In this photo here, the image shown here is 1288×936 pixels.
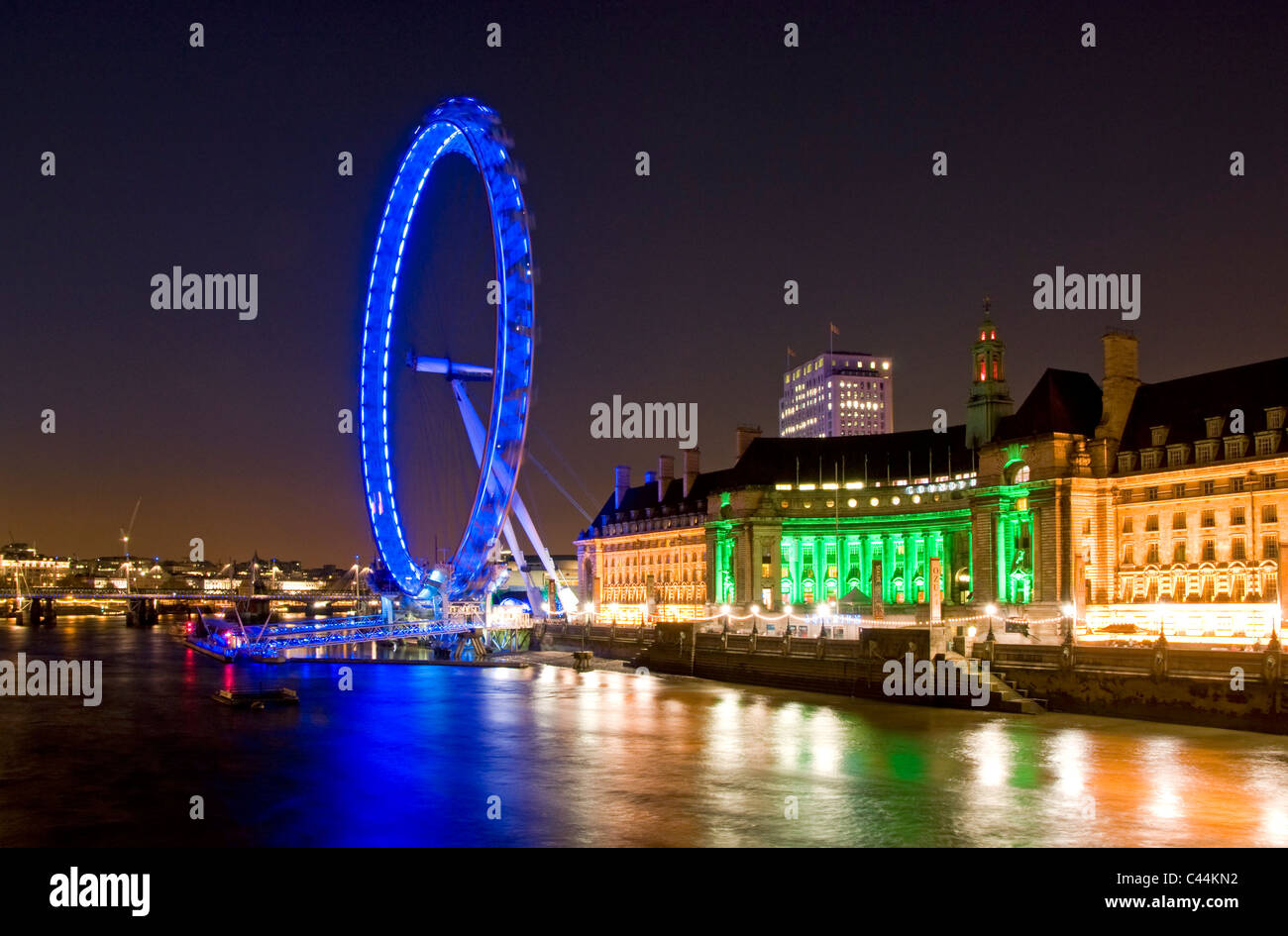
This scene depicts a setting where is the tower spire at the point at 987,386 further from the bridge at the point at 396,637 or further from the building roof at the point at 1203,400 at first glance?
the bridge at the point at 396,637

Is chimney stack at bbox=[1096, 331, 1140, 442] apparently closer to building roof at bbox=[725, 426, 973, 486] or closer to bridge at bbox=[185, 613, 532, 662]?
building roof at bbox=[725, 426, 973, 486]

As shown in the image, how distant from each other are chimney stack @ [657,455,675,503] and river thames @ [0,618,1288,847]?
82189mm

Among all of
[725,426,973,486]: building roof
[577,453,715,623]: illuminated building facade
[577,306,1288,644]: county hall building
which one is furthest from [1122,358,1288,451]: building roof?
[577,453,715,623]: illuminated building facade

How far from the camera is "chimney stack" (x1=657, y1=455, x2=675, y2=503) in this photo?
140 m

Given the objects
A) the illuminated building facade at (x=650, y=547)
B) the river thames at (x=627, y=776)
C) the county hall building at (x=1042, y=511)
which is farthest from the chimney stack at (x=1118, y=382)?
the illuminated building facade at (x=650, y=547)

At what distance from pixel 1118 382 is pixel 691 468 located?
205ft

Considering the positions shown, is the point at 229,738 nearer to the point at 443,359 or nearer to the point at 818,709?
the point at 818,709

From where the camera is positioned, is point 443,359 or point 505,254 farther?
point 443,359

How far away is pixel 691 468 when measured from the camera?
13588 centimetres

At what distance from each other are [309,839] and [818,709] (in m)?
30.5

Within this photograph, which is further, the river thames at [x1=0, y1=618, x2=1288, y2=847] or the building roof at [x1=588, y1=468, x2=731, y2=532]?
the building roof at [x1=588, y1=468, x2=731, y2=532]
